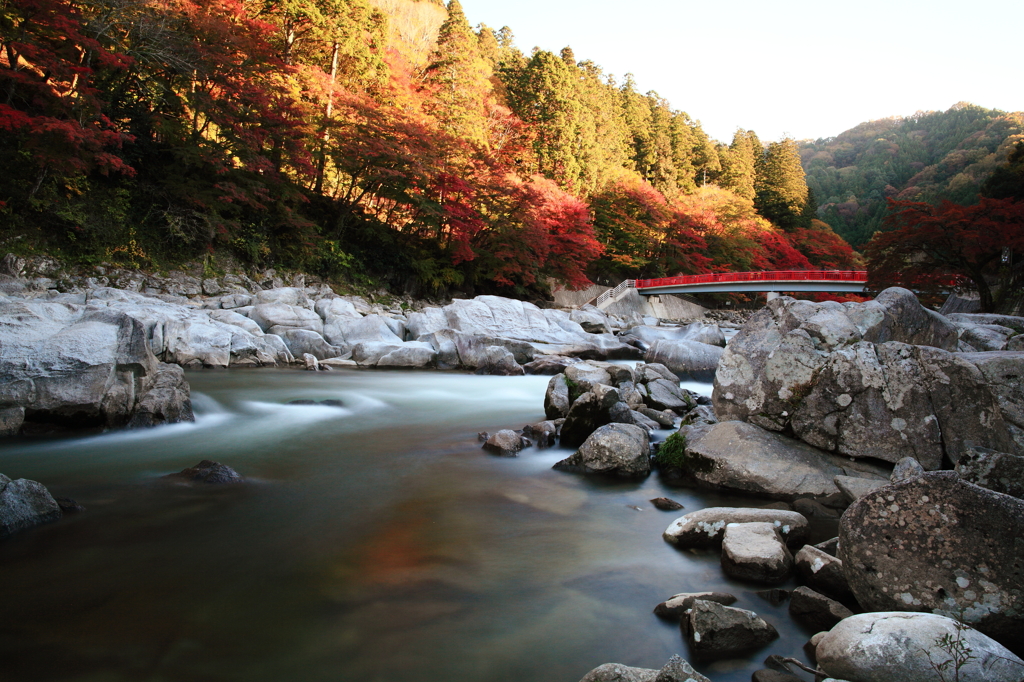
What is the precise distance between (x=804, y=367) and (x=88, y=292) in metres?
15.3

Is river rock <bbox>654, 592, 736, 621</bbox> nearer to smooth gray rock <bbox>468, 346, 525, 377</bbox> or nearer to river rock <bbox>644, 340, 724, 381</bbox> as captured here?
smooth gray rock <bbox>468, 346, 525, 377</bbox>

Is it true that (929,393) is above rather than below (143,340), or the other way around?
below

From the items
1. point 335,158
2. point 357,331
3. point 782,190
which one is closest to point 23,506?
point 357,331

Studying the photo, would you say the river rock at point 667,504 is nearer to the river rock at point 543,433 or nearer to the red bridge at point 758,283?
the river rock at point 543,433

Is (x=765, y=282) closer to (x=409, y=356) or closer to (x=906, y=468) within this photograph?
(x=409, y=356)

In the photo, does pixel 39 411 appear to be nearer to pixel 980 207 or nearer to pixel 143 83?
pixel 143 83

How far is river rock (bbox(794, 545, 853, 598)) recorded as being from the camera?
3234mm

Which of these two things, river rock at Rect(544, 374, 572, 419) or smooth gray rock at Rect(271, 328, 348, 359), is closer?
river rock at Rect(544, 374, 572, 419)

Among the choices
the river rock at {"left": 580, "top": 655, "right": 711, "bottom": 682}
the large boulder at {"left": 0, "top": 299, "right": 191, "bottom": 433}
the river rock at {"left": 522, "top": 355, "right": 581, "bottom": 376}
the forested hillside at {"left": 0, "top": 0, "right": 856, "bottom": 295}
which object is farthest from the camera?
the forested hillside at {"left": 0, "top": 0, "right": 856, "bottom": 295}

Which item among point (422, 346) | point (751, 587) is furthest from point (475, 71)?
point (751, 587)

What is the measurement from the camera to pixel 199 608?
123 inches

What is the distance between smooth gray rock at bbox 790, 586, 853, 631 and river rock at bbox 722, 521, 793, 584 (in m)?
0.28

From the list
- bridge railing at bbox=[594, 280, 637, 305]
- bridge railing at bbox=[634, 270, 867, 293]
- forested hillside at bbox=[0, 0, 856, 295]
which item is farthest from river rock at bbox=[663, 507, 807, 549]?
bridge railing at bbox=[594, 280, 637, 305]

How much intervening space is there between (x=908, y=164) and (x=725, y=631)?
79.6 m
